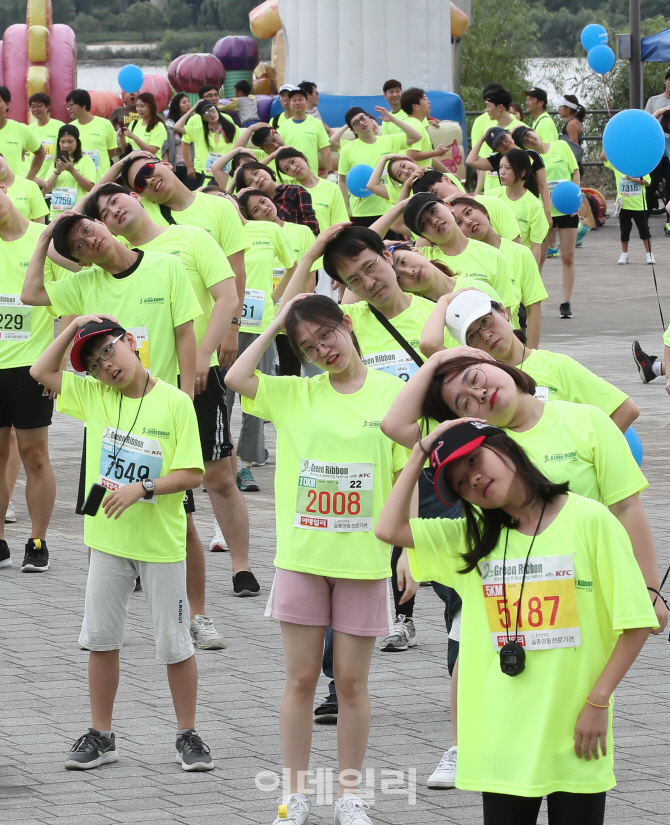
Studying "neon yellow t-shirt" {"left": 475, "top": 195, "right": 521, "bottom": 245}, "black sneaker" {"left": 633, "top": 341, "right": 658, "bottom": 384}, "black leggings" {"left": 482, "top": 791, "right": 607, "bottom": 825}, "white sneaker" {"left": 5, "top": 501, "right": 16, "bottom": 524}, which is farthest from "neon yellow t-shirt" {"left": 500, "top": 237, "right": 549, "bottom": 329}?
→ "black leggings" {"left": 482, "top": 791, "right": 607, "bottom": 825}

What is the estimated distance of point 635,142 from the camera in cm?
914

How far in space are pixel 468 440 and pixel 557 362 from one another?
138cm

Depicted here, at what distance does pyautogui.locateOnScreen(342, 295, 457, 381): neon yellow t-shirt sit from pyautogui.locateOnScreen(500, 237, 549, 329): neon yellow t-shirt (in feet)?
8.14

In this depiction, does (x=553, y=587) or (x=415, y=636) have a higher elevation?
(x=553, y=587)

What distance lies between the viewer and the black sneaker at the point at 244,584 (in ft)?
22.8

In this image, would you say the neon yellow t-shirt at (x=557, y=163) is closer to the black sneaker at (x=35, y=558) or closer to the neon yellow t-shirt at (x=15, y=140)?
the neon yellow t-shirt at (x=15, y=140)

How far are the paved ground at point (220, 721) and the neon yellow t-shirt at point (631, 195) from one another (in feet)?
30.6

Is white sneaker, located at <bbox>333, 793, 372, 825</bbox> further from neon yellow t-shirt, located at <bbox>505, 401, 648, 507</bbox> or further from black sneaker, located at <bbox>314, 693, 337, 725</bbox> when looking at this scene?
neon yellow t-shirt, located at <bbox>505, 401, 648, 507</bbox>

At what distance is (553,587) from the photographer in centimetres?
309

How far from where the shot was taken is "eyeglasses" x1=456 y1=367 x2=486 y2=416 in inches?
136

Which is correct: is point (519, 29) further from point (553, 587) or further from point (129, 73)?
point (553, 587)

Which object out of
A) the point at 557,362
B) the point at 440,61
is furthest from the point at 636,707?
the point at 440,61

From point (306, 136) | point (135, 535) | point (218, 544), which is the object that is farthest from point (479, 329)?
point (306, 136)

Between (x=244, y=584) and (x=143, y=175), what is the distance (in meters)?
2.09
